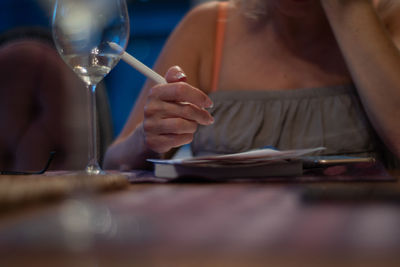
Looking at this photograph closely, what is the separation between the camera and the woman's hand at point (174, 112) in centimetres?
77

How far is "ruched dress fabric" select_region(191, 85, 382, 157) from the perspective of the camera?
115 cm

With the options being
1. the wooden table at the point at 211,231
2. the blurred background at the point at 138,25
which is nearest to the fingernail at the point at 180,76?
the wooden table at the point at 211,231

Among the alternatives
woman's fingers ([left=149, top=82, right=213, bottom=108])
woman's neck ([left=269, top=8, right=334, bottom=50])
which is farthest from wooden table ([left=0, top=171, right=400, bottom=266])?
woman's neck ([left=269, top=8, right=334, bottom=50])

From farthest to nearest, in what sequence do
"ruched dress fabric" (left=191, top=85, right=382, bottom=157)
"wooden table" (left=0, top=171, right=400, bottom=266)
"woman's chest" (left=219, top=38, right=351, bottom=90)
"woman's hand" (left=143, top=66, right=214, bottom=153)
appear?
1. "woman's chest" (left=219, top=38, right=351, bottom=90)
2. "ruched dress fabric" (left=191, top=85, right=382, bottom=157)
3. "woman's hand" (left=143, top=66, right=214, bottom=153)
4. "wooden table" (left=0, top=171, right=400, bottom=266)

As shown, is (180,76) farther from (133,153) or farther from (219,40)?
(219,40)

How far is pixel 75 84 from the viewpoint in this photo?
1289mm

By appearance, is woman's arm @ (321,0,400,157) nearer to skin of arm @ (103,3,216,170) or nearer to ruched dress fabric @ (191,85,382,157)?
ruched dress fabric @ (191,85,382,157)

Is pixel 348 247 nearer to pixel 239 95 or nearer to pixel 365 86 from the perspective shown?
pixel 365 86

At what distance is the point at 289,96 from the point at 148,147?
47 centimetres

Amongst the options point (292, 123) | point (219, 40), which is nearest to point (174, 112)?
point (292, 123)

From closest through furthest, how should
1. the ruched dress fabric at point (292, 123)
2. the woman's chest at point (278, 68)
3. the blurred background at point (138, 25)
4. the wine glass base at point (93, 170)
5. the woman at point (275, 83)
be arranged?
the wine glass base at point (93, 170) < the woman at point (275, 83) < the ruched dress fabric at point (292, 123) < the woman's chest at point (278, 68) < the blurred background at point (138, 25)

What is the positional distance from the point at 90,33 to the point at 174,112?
0.65 ft

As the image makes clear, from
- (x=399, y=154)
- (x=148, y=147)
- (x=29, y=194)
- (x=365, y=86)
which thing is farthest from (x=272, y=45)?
(x=29, y=194)

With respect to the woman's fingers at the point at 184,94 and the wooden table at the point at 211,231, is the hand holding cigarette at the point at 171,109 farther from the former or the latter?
the wooden table at the point at 211,231
